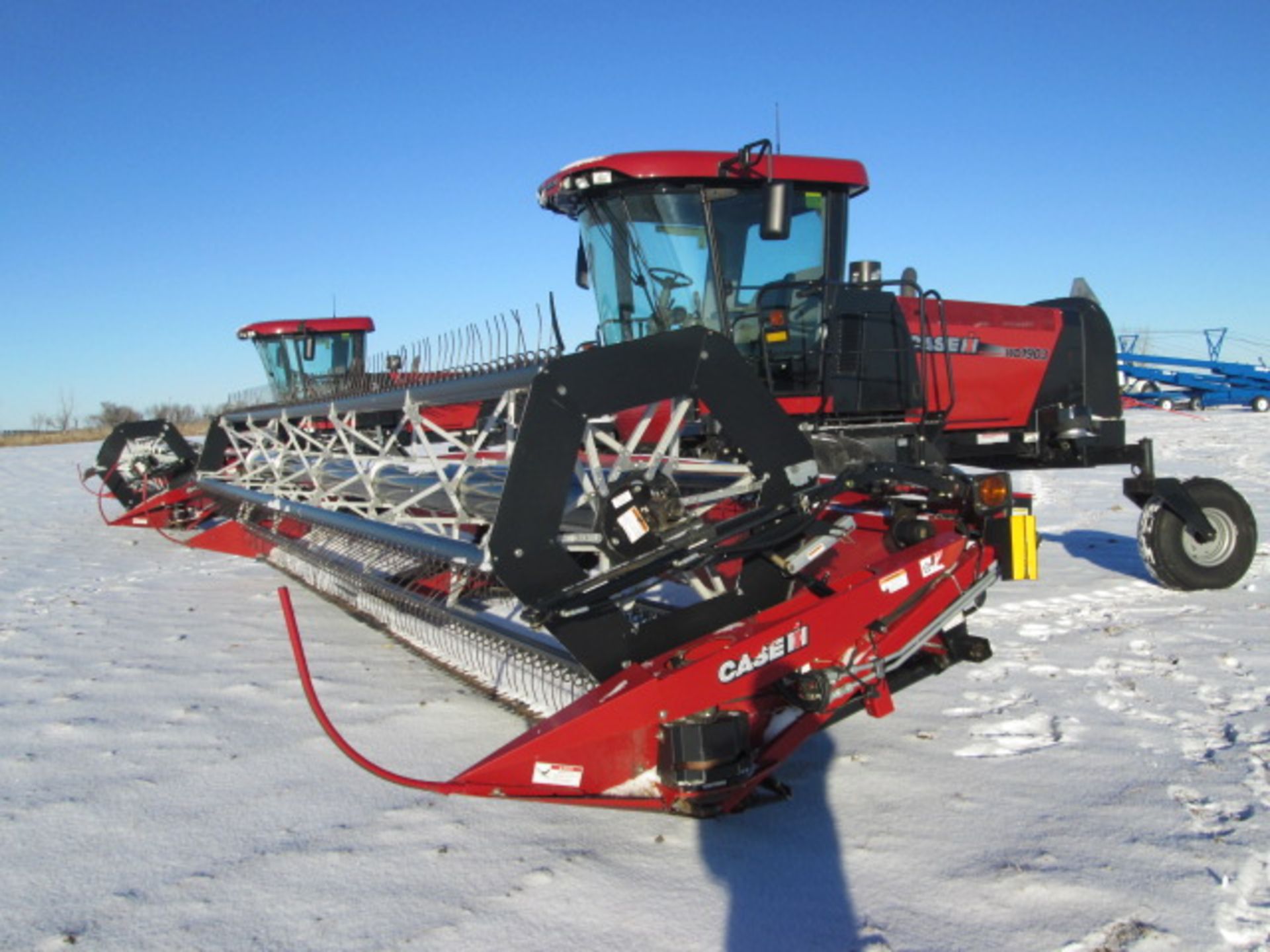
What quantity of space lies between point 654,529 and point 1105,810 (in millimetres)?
1525

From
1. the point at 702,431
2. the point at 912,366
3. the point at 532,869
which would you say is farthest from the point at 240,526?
the point at 532,869

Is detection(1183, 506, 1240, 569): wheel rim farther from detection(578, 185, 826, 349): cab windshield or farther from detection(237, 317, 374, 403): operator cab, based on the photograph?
detection(237, 317, 374, 403): operator cab

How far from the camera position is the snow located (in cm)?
217

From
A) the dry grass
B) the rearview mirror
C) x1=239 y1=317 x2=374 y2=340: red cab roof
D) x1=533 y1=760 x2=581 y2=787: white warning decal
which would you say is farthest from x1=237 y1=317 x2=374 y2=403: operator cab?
the dry grass

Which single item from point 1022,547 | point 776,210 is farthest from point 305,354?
point 1022,547

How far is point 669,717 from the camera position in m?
2.58

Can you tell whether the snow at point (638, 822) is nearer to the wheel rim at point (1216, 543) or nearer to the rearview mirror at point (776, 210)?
the wheel rim at point (1216, 543)

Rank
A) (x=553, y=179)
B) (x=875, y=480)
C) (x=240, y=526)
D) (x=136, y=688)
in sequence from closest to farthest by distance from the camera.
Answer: (x=875, y=480) < (x=136, y=688) < (x=553, y=179) < (x=240, y=526)

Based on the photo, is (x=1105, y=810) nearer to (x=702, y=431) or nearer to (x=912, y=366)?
(x=702, y=431)

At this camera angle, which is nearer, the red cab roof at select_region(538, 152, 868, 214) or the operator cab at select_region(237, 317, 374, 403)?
the red cab roof at select_region(538, 152, 868, 214)

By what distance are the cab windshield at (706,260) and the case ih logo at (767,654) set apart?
76.0 inches

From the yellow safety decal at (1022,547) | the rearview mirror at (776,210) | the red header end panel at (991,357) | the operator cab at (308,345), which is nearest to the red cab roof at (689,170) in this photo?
the rearview mirror at (776,210)

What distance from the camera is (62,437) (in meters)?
34.1

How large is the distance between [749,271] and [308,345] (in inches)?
442
